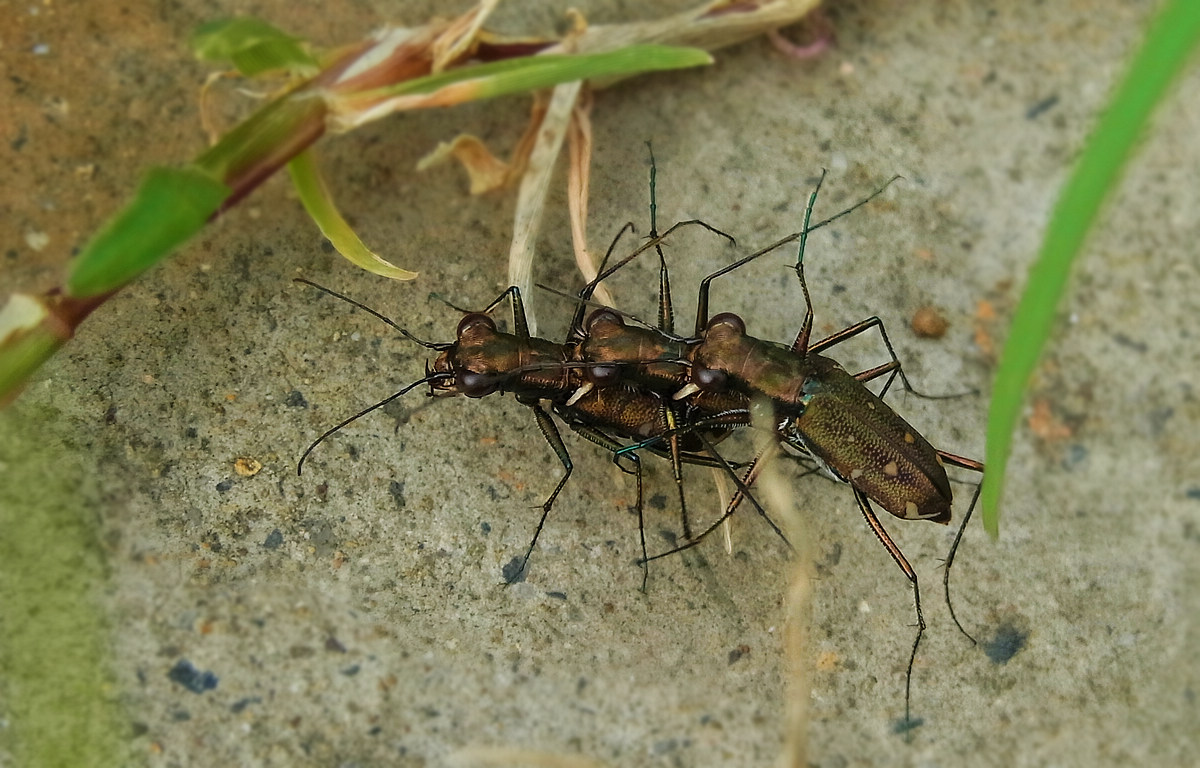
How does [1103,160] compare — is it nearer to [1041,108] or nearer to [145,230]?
[145,230]

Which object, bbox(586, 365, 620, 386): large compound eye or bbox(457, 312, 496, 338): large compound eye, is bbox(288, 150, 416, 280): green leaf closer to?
bbox(457, 312, 496, 338): large compound eye

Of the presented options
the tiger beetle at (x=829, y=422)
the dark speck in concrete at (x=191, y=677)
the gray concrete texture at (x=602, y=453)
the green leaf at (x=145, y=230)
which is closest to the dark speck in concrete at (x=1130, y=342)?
the gray concrete texture at (x=602, y=453)

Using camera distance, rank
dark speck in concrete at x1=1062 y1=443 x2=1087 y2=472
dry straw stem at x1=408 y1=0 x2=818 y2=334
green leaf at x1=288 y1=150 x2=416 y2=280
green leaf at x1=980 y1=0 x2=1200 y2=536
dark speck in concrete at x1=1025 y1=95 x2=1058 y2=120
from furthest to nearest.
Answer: dark speck in concrete at x1=1025 y1=95 x2=1058 y2=120, dark speck in concrete at x1=1062 y1=443 x2=1087 y2=472, dry straw stem at x1=408 y1=0 x2=818 y2=334, green leaf at x1=288 y1=150 x2=416 y2=280, green leaf at x1=980 y1=0 x2=1200 y2=536

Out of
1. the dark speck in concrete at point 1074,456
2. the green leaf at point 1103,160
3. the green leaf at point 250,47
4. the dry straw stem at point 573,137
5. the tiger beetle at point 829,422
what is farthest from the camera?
the dark speck in concrete at point 1074,456

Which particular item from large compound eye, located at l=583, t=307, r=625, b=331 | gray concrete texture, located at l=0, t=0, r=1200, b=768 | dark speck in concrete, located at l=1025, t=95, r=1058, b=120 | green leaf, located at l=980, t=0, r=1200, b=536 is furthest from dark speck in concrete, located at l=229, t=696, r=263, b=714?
dark speck in concrete, located at l=1025, t=95, r=1058, b=120

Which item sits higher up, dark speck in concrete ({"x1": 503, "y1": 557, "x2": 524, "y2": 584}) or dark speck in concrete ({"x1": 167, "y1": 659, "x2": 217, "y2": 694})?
dark speck in concrete ({"x1": 167, "y1": 659, "x2": 217, "y2": 694})

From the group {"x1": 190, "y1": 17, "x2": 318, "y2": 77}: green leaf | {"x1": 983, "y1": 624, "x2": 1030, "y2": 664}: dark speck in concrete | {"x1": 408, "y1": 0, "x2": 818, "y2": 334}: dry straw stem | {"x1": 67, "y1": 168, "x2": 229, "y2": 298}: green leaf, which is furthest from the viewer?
{"x1": 983, "y1": 624, "x2": 1030, "y2": 664}: dark speck in concrete

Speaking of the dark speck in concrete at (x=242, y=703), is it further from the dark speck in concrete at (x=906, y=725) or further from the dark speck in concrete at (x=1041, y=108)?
the dark speck in concrete at (x=1041, y=108)
